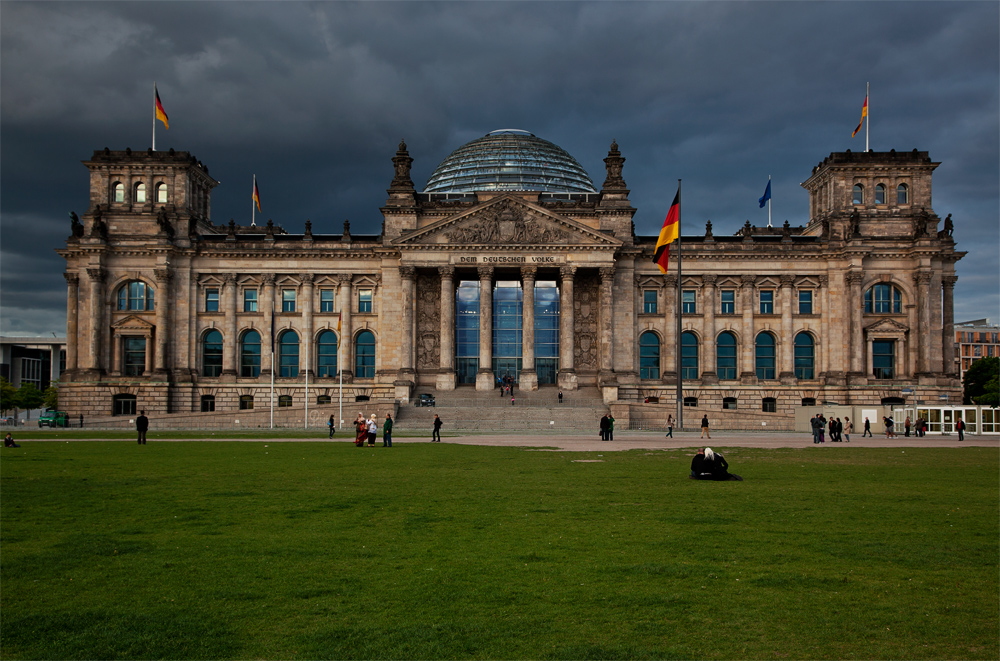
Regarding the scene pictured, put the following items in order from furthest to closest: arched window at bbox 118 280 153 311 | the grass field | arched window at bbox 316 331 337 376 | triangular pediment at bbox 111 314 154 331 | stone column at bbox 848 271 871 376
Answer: arched window at bbox 316 331 337 376, arched window at bbox 118 280 153 311, triangular pediment at bbox 111 314 154 331, stone column at bbox 848 271 871 376, the grass field

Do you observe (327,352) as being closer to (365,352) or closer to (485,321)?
(365,352)

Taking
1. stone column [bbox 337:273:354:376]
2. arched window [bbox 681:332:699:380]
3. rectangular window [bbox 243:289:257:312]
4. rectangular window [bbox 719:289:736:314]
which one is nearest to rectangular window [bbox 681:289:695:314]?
arched window [bbox 681:332:699:380]

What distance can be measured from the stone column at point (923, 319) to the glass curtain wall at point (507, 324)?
41242 mm

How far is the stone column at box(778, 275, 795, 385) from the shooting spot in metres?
87.9

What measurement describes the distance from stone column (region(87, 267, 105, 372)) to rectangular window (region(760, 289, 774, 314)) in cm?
6971

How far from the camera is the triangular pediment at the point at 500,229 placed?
3295 inches

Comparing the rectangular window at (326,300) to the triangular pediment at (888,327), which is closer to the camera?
the triangular pediment at (888,327)

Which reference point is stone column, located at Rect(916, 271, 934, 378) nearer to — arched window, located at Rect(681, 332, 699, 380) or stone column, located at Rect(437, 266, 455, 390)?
arched window, located at Rect(681, 332, 699, 380)

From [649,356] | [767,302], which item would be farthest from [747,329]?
[649,356]

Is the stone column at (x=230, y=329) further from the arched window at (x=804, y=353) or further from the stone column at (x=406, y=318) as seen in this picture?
the arched window at (x=804, y=353)

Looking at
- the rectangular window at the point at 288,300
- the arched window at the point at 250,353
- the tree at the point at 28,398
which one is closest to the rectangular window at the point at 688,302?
the rectangular window at the point at 288,300

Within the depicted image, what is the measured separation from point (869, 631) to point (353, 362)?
265 feet

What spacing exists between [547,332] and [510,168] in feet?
86.6

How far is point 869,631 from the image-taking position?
10.4 metres
